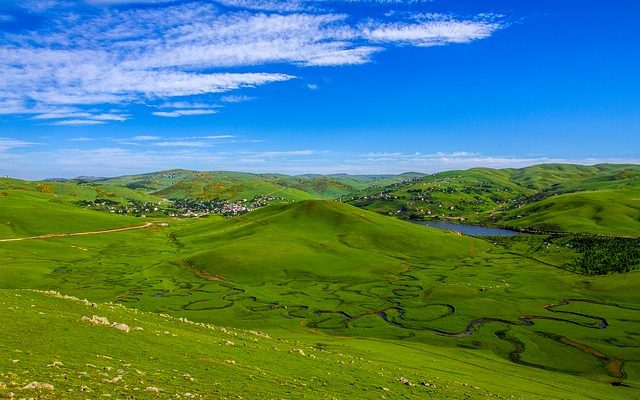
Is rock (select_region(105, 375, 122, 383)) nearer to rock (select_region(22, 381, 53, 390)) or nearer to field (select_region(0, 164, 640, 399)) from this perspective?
field (select_region(0, 164, 640, 399))

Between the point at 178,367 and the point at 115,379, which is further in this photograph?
the point at 178,367

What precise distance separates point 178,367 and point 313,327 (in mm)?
78972

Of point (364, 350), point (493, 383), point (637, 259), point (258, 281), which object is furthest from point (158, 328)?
point (637, 259)

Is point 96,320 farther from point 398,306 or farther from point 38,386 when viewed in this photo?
point 398,306

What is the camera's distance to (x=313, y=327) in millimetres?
110000

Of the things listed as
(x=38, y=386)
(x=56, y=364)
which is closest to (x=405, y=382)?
(x=56, y=364)

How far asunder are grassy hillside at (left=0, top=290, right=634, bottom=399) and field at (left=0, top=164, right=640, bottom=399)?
230 millimetres

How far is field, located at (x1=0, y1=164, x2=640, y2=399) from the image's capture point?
108ft

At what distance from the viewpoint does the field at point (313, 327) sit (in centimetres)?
3297

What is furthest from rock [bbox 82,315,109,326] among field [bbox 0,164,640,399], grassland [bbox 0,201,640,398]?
grassland [bbox 0,201,640,398]

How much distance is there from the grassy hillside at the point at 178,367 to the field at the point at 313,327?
23 cm

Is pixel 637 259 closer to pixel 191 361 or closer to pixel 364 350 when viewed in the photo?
pixel 364 350

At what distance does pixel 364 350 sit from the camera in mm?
71250

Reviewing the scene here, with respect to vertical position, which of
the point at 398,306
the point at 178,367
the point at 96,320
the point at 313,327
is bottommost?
the point at 398,306
